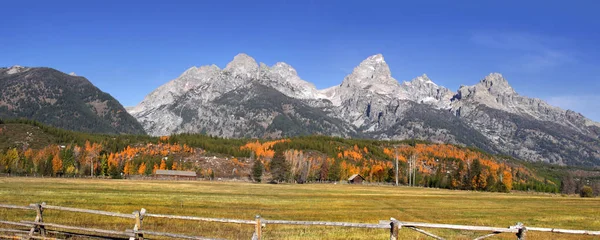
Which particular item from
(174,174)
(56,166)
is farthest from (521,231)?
(56,166)

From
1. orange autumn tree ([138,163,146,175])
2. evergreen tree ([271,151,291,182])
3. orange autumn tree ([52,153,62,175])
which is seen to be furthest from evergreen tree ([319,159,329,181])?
orange autumn tree ([52,153,62,175])

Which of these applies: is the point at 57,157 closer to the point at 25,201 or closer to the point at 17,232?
the point at 25,201

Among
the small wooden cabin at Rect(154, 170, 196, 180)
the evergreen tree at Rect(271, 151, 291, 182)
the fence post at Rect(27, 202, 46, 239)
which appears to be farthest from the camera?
the small wooden cabin at Rect(154, 170, 196, 180)

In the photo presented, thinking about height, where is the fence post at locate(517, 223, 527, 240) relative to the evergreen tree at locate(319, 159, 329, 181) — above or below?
above

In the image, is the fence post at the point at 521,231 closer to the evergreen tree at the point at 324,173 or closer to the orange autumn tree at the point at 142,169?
the evergreen tree at the point at 324,173

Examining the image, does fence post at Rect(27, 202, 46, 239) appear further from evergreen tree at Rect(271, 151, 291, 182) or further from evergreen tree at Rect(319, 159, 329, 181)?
evergreen tree at Rect(319, 159, 329, 181)

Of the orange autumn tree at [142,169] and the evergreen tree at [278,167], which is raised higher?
the evergreen tree at [278,167]

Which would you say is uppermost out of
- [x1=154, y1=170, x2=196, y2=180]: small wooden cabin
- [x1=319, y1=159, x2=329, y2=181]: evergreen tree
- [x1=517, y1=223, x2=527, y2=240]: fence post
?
[x1=517, y1=223, x2=527, y2=240]: fence post

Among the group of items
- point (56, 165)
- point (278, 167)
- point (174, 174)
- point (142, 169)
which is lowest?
point (174, 174)

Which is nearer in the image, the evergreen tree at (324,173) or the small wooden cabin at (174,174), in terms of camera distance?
the small wooden cabin at (174,174)

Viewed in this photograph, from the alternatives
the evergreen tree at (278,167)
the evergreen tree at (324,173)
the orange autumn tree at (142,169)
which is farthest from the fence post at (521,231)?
the orange autumn tree at (142,169)

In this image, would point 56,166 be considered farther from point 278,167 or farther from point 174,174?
point 278,167

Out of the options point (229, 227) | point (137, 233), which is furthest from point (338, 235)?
point (137, 233)

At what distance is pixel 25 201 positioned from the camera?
40.1m
